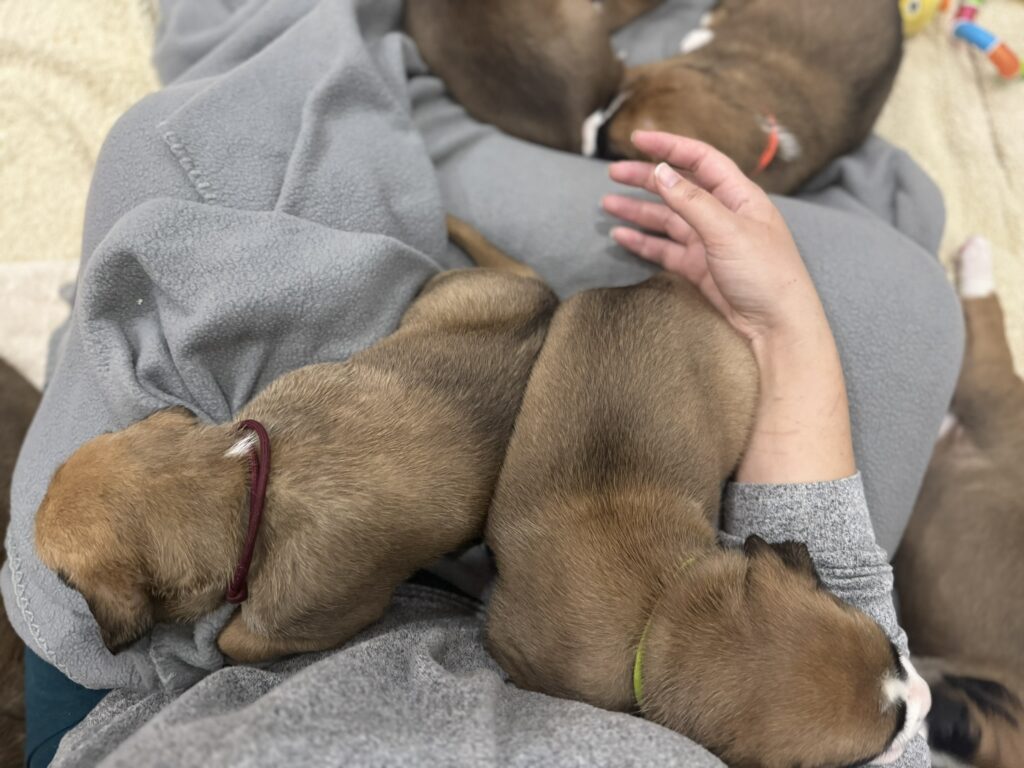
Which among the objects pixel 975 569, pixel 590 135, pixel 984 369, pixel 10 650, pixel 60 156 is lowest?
pixel 975 569

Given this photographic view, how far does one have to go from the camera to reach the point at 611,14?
2.36 meters

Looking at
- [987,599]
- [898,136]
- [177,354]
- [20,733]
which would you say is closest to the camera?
[177,354]

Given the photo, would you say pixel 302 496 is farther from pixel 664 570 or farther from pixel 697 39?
pixel 697 39

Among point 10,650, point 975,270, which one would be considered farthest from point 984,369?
point 10,650

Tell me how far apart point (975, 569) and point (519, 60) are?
1758 millimetres

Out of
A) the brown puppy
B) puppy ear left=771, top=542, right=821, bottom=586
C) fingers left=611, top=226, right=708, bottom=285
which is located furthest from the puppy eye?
the brown puppy

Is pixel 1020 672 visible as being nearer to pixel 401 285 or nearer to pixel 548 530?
pixel 548 530

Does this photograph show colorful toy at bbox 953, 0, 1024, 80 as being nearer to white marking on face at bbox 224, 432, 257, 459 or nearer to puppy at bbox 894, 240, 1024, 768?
puppy at bbox 894, 240, 1024, 768

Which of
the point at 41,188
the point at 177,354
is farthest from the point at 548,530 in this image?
the point at 41,188

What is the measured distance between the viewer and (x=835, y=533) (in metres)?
1.39

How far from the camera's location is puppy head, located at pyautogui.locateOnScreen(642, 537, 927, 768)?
1.06 m

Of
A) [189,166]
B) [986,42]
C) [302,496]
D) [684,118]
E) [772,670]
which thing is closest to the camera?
[772,670]

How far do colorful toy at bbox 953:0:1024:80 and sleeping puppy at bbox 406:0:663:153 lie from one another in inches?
52.1

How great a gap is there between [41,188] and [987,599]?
284 cm
